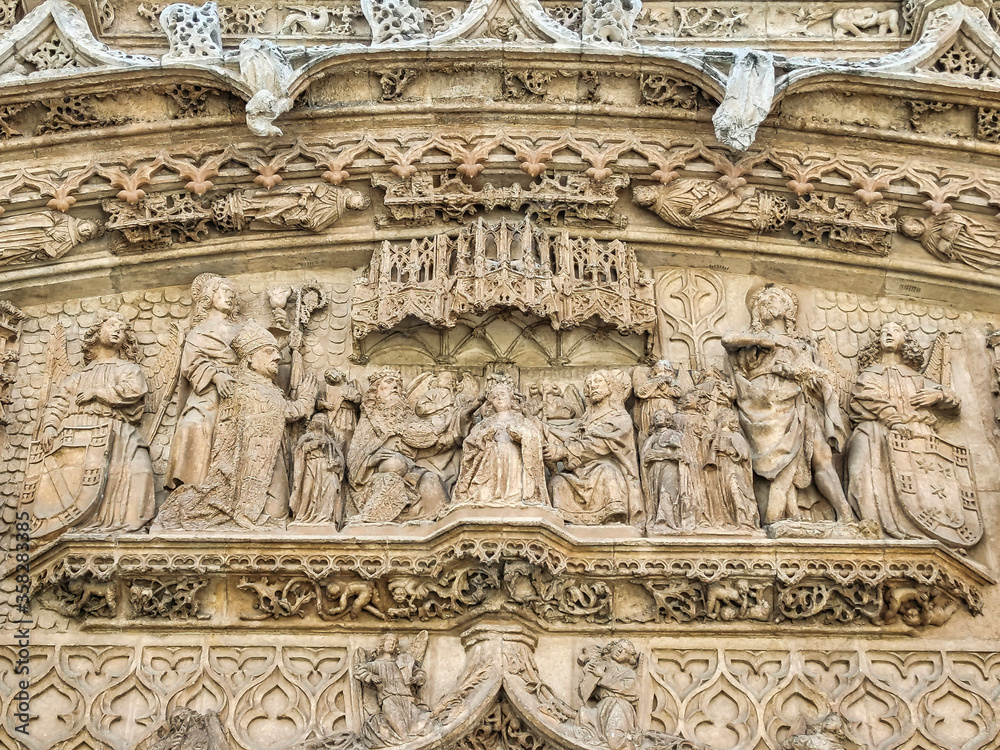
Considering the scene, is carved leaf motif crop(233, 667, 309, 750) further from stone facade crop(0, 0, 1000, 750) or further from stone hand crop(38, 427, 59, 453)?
stone hand crop(38, 427, 59, 453)

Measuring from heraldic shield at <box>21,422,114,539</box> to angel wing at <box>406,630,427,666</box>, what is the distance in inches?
68.8

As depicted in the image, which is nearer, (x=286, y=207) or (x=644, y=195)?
(x=286, y=207)

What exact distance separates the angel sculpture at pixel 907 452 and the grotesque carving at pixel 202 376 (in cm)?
333

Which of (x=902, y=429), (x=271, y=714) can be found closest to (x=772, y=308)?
(x=902, y=429)

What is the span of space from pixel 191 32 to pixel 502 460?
10.2 ft

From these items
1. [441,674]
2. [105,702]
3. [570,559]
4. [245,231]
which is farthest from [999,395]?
[105,702]

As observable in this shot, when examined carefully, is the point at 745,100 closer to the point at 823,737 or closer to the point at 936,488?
the point at 936,488

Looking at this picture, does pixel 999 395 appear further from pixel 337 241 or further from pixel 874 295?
pixel 337 241

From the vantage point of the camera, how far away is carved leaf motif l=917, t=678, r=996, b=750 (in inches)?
302

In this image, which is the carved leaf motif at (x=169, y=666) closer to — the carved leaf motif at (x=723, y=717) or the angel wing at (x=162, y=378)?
the angel wing at (x=162, y=378)

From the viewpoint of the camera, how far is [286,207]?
9023mm

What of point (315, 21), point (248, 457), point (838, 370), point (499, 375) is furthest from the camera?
point (315, 21)

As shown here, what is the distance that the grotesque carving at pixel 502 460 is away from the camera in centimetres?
798

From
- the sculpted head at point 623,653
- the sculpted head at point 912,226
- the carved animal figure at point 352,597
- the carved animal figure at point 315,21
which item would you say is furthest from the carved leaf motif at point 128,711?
the sculpted head at point 912,226
